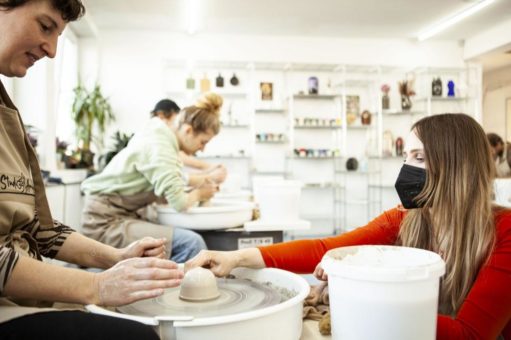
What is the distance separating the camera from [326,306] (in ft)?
3.76

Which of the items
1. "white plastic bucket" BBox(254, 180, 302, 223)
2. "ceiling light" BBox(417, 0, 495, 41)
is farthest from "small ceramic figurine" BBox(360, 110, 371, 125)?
"white plastic bucket" BBox(254, 180, 302, 223)

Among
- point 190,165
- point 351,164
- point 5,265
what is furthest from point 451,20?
point 5,265

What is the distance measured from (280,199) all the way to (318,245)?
113 cm

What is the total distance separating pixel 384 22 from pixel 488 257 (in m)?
5.28

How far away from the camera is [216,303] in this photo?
1.04 meters

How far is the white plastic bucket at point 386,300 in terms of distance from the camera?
733 mm

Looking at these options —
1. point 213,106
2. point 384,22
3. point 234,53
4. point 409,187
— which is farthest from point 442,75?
point 409,187

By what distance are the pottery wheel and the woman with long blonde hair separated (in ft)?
0.31

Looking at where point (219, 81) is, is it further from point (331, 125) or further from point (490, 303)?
point (490, 303)

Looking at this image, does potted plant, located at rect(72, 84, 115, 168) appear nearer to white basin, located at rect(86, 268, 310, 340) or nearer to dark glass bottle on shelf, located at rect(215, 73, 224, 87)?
dark glass bottle on shelf, located at rect(215, 73, 224, 87)

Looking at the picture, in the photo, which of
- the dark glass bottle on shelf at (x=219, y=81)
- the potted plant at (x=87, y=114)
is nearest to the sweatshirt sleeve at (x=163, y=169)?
the potted plant at (x=87, y=114)

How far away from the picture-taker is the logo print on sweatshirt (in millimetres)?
947

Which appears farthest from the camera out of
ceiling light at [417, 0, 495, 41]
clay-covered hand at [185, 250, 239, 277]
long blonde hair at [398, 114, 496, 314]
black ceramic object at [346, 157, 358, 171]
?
black ceramic object at [346, 157, 358, 171]

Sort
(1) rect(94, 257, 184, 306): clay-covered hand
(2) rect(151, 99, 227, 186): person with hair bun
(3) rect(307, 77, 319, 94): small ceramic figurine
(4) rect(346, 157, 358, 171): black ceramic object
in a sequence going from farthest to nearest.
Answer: (4) rect(346, 157, 358, 171): black ceramic object < (3) rect(307, 77, 319, 94): small ceramic figurine < (2) rect(151, 99, 227, 186): person with hair bun < (1) rect(94, 257, 184, 306): clay-covered hand
